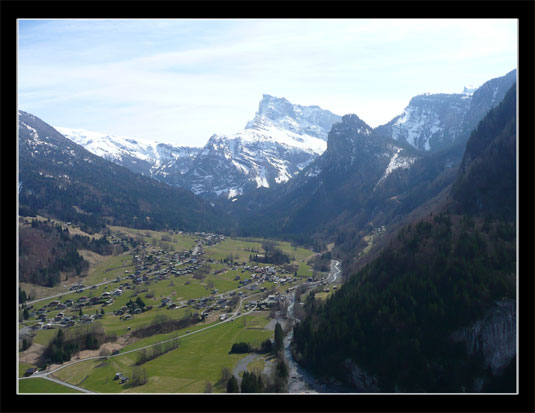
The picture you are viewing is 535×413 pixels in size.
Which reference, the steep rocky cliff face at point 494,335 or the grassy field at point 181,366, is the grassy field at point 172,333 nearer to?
the grassy field at point 181,366

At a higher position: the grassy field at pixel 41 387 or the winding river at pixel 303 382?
the grassy field at pixel 41 387

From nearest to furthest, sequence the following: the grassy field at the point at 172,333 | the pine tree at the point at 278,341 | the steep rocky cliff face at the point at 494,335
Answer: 1. the steep rocky cliff face at the point at 494,335
2. the grassy field at the point at 172,333
3. the pine tree at the point at 278,341

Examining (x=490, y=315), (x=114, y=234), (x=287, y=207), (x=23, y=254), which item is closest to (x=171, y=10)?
(x=490, y=315)

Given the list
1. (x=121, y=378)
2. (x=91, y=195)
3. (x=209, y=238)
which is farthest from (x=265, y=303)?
(x=91, y=195)

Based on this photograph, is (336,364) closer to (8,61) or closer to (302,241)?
(8,61)

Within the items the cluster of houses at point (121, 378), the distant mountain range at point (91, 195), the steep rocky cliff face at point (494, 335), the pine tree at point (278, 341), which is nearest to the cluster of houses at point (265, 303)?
the pine tree at point (278, 341)
